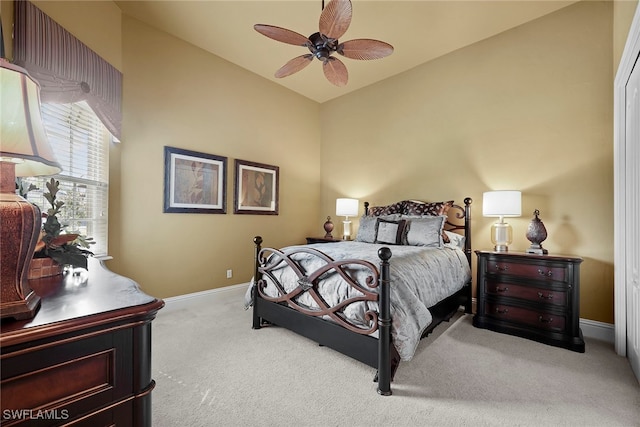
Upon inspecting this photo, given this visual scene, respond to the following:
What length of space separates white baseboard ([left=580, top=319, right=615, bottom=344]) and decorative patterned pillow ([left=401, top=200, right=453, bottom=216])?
168cm

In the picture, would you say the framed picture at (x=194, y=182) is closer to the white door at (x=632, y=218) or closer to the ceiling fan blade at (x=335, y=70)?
the ceiling fan blade at (x=335, y=70)

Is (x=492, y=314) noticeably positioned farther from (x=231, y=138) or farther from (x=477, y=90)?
(x=231, y=138)

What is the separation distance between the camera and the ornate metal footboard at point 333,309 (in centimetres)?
181

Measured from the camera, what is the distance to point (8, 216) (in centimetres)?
68

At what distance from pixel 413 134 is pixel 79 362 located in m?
4.15

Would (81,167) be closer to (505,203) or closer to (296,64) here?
(296,64)

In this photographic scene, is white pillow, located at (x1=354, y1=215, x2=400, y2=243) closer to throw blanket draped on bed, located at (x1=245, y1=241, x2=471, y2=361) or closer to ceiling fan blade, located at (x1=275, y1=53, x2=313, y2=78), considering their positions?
throw blanket draped on bed, located at (x1=245, y1=241, x2=471, y2=361)

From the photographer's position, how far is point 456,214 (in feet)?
11.8

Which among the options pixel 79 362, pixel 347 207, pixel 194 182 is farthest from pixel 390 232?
pixel 79 362

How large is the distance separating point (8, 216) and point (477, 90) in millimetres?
4190

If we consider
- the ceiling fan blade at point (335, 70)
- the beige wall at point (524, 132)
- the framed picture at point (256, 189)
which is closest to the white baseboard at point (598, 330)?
the beige wall at point (524, 132)

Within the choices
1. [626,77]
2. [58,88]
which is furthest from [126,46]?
[626,77]

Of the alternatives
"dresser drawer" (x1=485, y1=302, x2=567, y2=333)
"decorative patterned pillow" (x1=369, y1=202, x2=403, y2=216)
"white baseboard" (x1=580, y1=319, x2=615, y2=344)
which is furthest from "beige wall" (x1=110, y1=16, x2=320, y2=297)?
"white baseboard" (x1=580, y1=319, x2=615, y2=344)

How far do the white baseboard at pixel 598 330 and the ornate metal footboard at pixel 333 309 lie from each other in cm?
220
